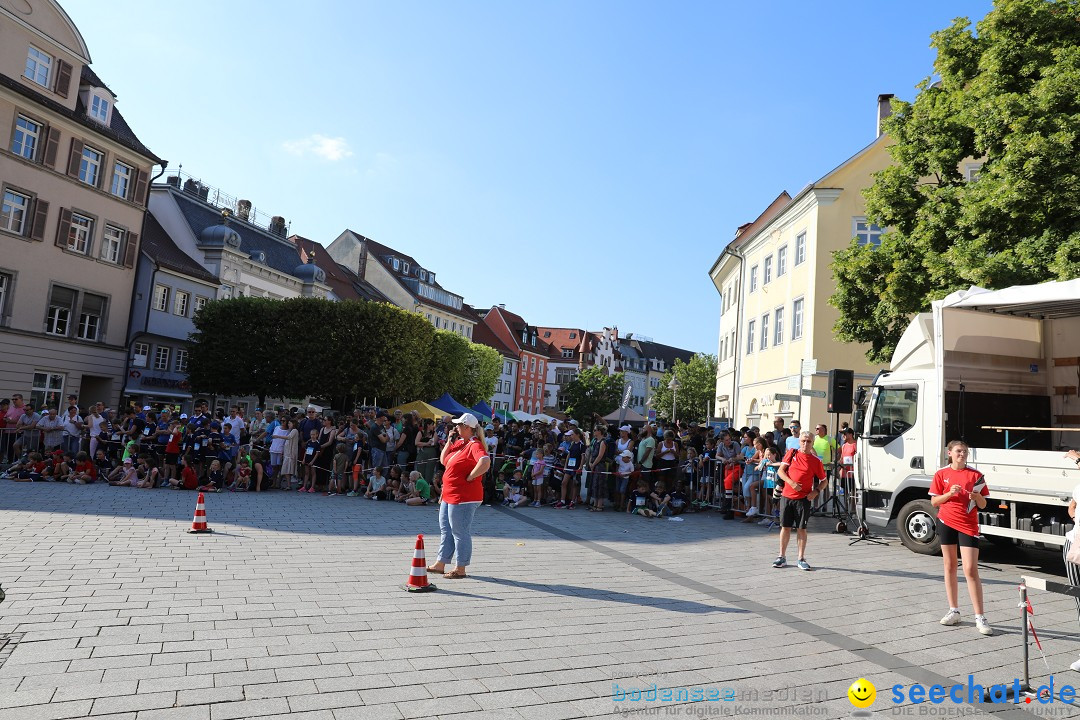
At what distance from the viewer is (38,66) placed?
98.8ft

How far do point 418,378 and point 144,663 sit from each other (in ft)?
126

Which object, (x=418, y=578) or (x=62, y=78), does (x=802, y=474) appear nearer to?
(x=418, y=578)

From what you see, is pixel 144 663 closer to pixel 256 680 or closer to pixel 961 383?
pixel 256 680

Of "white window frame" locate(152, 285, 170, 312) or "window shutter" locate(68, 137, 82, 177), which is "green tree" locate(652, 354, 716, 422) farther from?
"window shutter" locate(68, 137, 82, 177)

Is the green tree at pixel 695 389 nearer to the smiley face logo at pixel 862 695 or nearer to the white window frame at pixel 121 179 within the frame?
the white window frame at pixel 121 179

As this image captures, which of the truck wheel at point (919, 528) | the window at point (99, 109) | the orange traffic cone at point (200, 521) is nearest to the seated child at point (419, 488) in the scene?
the orange traffic cone at point (200, 521)

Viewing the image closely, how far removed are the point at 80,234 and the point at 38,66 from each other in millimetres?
6663

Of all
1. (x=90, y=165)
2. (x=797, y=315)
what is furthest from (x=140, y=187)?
(x=797, y=315)

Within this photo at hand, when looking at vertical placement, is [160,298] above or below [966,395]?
above

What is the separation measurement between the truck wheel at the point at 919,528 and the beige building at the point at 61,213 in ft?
96.9

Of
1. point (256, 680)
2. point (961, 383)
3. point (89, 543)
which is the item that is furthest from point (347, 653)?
point (961, 383)

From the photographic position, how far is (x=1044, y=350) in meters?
12.1

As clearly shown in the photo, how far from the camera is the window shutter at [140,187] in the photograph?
3503 centimetres

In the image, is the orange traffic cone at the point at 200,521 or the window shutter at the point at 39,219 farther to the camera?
the window shutter at the point at 39,219
